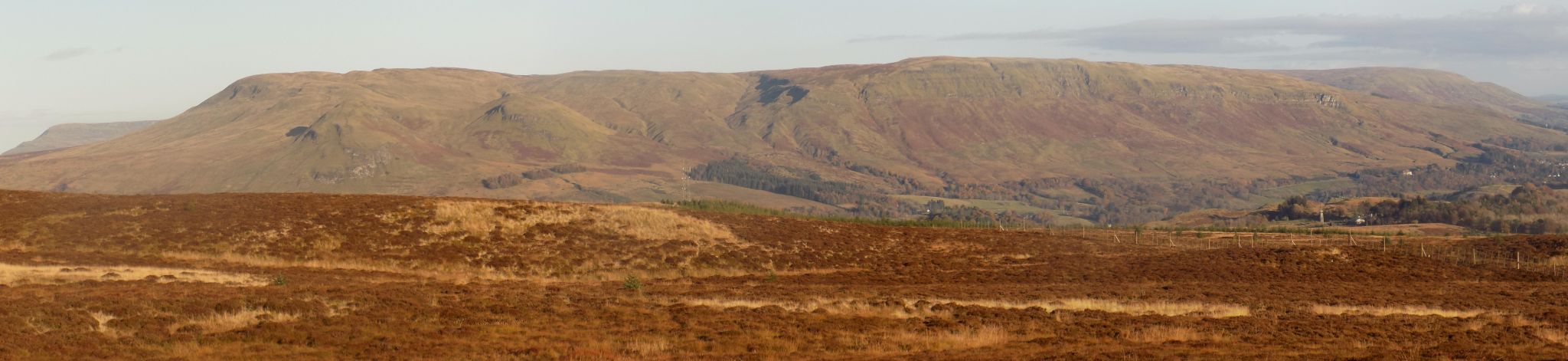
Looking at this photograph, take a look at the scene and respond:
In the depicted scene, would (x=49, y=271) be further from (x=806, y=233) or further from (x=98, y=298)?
(x=806, y=233)

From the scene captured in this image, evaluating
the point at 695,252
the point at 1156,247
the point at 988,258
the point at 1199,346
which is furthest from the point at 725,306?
the point at 1156,247

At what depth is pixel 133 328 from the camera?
26.0 metres

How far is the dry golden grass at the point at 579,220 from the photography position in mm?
60812

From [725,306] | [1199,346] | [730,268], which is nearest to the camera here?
[1199,346]

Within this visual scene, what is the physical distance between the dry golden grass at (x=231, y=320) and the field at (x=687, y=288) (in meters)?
Result: 0.11

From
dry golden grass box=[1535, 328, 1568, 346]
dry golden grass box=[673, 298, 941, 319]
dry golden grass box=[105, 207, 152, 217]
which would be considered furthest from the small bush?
dry golden grass box=[105, 207, 152, 217]

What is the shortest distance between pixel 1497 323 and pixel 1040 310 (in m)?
12.6

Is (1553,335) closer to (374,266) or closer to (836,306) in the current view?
(836,306)

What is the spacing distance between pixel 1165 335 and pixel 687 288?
18.7 metres

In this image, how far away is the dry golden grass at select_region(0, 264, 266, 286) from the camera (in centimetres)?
3553

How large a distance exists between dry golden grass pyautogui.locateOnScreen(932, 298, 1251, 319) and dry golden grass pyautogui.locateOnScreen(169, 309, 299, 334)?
20.2 metres

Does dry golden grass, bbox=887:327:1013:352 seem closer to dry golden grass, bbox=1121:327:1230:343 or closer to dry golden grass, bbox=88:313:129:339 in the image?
dry golden grass, bbox=1121:327:1230:343

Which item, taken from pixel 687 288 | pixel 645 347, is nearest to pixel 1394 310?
pixel 687 288

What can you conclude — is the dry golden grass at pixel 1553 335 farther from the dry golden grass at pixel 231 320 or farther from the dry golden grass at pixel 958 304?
the dry golden grass at pixel 231 320
